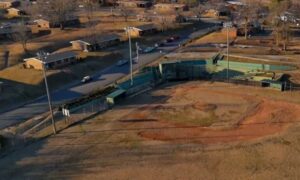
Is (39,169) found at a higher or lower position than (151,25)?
lower

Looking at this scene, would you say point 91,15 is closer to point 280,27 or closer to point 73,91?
point 280,27

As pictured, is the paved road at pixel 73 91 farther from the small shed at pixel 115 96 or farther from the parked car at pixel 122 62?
the small shed at pixel 115 96

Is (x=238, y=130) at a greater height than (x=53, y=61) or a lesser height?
lesser

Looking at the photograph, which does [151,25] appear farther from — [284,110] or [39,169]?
[39,169]

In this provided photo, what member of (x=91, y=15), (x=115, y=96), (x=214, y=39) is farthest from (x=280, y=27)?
(x=91, y=15)

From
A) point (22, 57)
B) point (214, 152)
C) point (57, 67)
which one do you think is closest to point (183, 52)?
point (57, 67)

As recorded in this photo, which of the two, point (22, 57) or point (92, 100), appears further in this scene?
point (22, 57)

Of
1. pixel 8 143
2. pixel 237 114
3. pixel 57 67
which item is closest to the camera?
pixel 8 143
